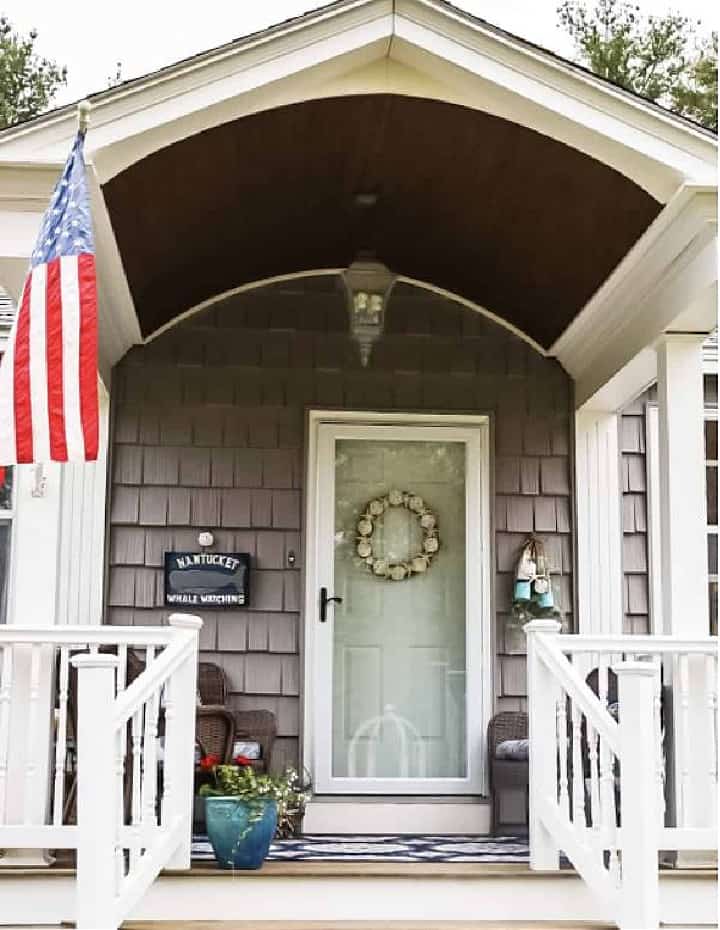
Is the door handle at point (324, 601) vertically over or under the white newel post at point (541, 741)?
over

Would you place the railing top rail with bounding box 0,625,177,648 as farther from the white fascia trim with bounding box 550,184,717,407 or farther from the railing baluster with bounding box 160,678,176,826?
the white fascia trim with bounding box 550,184,717,407

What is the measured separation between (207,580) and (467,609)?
52.1 inches

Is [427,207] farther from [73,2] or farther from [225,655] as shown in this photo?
[73,2]

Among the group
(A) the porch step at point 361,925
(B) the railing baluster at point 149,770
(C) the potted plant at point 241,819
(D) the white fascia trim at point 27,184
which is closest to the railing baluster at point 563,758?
→ (A) the porch step at point 361,925

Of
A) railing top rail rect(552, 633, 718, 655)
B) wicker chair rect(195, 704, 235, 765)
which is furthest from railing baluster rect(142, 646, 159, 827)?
railing top rail rect(552, 633, 718, 655)

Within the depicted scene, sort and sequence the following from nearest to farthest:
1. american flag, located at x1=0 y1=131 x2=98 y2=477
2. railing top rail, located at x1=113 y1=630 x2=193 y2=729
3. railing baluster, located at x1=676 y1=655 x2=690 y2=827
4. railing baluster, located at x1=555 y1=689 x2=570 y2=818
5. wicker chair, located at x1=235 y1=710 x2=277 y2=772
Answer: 1. railing top rail, located at x1=113 y1=630 x2=193 y2=729
2. american flag, located at x1=0 y1=131 x2=98 y2=477
3. railing baluster, located at x1=555 y1=689 x2=570 y2=818
4. railing baluster, located at x1=676 y1=655 x2=690 y2=827
5. wicker chair, located at x1=235 y1=710 x2=277 y2=772

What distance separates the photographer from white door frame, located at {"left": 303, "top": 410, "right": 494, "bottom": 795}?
654 centimetres

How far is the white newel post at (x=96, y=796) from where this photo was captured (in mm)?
3811

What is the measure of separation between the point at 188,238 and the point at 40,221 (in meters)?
1.19

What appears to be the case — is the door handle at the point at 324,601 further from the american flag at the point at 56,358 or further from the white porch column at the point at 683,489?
the american flag at the point at 56,358

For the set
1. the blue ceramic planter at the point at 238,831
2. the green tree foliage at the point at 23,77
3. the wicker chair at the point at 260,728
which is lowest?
the blue ceramic planter at the point at 238,831

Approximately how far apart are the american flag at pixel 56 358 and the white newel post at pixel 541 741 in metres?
1.90

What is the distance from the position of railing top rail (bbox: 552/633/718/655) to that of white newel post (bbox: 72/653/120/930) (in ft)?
6.04

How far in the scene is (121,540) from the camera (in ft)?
21.7
